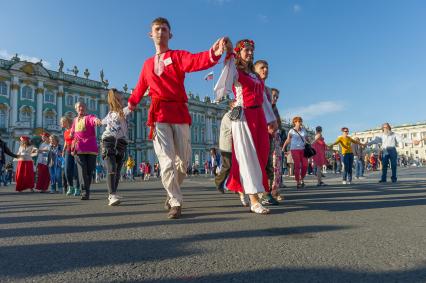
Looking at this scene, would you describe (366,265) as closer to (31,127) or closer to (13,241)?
(13,241)

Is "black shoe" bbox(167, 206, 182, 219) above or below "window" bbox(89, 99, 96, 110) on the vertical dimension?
below

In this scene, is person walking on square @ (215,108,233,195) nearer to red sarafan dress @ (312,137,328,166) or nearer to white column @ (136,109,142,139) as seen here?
red sarafan dress @ (312,137,328,166)

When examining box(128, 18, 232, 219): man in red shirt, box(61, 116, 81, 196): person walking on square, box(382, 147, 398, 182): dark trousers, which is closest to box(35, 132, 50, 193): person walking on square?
box(61, 116, 81, 196): person walking on square

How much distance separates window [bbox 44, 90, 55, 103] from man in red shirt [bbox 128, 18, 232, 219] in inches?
1743

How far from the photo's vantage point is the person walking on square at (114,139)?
17.3 feet

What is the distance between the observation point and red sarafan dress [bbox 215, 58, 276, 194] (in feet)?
12.7

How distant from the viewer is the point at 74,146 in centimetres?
645

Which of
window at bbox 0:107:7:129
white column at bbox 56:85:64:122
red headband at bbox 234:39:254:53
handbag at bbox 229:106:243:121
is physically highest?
white column at bbox 56:85:64:122

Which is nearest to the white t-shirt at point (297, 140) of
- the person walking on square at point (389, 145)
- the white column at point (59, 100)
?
the person walking on square at point (389, 145)

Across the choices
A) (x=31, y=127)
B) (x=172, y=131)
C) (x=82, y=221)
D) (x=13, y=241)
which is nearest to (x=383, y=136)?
(x=172, y=131)

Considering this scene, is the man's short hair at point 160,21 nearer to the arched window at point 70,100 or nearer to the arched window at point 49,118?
the arched window at point 49,118

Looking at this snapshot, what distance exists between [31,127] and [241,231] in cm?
4395

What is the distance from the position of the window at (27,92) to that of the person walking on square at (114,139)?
1641 inches

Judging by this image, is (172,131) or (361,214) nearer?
(361,214)
